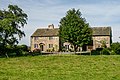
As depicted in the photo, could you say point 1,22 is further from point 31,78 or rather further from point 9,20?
point 31,78

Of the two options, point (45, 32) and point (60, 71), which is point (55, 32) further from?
point (60, 71)

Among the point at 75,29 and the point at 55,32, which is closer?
the point at 75,29

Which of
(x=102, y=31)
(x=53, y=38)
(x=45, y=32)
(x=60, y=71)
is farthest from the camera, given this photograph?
(x=45, y=32)

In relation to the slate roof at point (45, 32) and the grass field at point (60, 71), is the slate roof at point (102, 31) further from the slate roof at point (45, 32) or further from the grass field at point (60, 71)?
the grass field at point (60, 71)

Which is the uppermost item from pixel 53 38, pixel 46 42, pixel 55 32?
pixel 55 32

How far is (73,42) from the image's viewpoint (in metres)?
65.7

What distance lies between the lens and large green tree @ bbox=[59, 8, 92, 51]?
65438 mm

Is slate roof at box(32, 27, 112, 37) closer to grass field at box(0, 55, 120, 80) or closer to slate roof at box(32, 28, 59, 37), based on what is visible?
slate roof at box(32, 28, 59, 37)

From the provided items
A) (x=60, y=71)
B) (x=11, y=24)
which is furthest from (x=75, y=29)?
(x=60, y=71)

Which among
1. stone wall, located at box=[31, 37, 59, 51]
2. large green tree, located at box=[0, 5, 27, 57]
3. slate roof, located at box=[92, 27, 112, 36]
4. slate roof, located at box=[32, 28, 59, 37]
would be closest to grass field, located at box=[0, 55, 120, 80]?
large green tree, located at box=[0, 5, 27, 57]

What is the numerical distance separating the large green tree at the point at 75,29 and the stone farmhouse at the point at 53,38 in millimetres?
24506

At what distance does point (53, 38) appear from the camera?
96.4 m

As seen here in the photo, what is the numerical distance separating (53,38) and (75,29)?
102 feet

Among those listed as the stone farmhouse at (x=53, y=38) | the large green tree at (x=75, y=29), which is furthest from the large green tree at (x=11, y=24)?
the stone farmhouse at (x=53, y=38)
